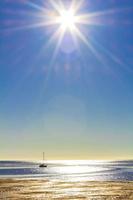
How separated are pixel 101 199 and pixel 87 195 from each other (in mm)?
4318

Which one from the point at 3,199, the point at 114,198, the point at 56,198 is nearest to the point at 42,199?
the point at 56,198

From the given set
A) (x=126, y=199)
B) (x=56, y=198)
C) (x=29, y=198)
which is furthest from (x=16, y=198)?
(x=126, y=199)

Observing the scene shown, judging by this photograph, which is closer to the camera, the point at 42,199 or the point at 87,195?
the point at 42,199

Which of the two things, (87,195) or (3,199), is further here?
(87,195)

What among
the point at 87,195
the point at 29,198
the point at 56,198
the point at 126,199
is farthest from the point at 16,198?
Answer: the point at 126,199

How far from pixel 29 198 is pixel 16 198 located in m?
1.60

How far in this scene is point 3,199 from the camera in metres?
45.5

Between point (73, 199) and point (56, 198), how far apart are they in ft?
7.22

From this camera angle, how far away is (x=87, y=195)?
161 feet

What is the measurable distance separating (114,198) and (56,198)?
7204 millimetres

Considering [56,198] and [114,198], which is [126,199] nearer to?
[114,198]

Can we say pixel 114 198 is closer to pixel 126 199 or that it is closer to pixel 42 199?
pixel 126 199

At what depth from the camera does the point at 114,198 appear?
46.7 meters

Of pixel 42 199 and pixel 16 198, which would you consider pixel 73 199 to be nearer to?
pixel 42 199
